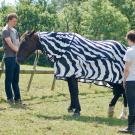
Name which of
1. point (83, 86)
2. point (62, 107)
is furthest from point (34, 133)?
point (83, 86)

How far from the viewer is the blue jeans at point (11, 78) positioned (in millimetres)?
11203

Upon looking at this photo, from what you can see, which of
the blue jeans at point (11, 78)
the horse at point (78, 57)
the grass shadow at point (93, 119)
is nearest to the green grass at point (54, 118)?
the grass shadow at point (93, 119)

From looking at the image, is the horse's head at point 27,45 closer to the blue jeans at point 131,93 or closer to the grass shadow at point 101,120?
the grass shadow at point 101,120

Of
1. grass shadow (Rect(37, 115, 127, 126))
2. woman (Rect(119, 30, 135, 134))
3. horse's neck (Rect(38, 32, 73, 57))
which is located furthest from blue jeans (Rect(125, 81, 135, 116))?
horse's neck (Rect(38, 32, 73, 57))

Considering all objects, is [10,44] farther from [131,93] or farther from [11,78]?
[131,93]

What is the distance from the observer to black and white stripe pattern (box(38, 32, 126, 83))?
969 centimetres

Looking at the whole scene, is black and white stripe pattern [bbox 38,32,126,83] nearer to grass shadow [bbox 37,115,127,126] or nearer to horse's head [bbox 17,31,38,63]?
horse's head [bbox 17,31,38,63]

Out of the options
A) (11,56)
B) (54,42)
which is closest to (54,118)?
(54,42)

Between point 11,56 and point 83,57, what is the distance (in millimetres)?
2205

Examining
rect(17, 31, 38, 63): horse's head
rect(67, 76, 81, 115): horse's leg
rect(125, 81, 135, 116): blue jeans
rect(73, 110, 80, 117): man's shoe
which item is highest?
rect(17, 31, 38, 63): horse's head

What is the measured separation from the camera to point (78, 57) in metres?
9.70

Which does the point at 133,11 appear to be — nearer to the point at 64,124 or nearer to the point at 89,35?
the point at 89,35

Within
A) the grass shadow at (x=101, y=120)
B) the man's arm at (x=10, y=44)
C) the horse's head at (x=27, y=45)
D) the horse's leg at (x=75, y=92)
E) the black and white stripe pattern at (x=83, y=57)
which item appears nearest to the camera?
the grass shadow at (x=101, y=120)

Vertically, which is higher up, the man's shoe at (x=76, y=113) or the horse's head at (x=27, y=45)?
the horse's head at (x=27, y=45)
